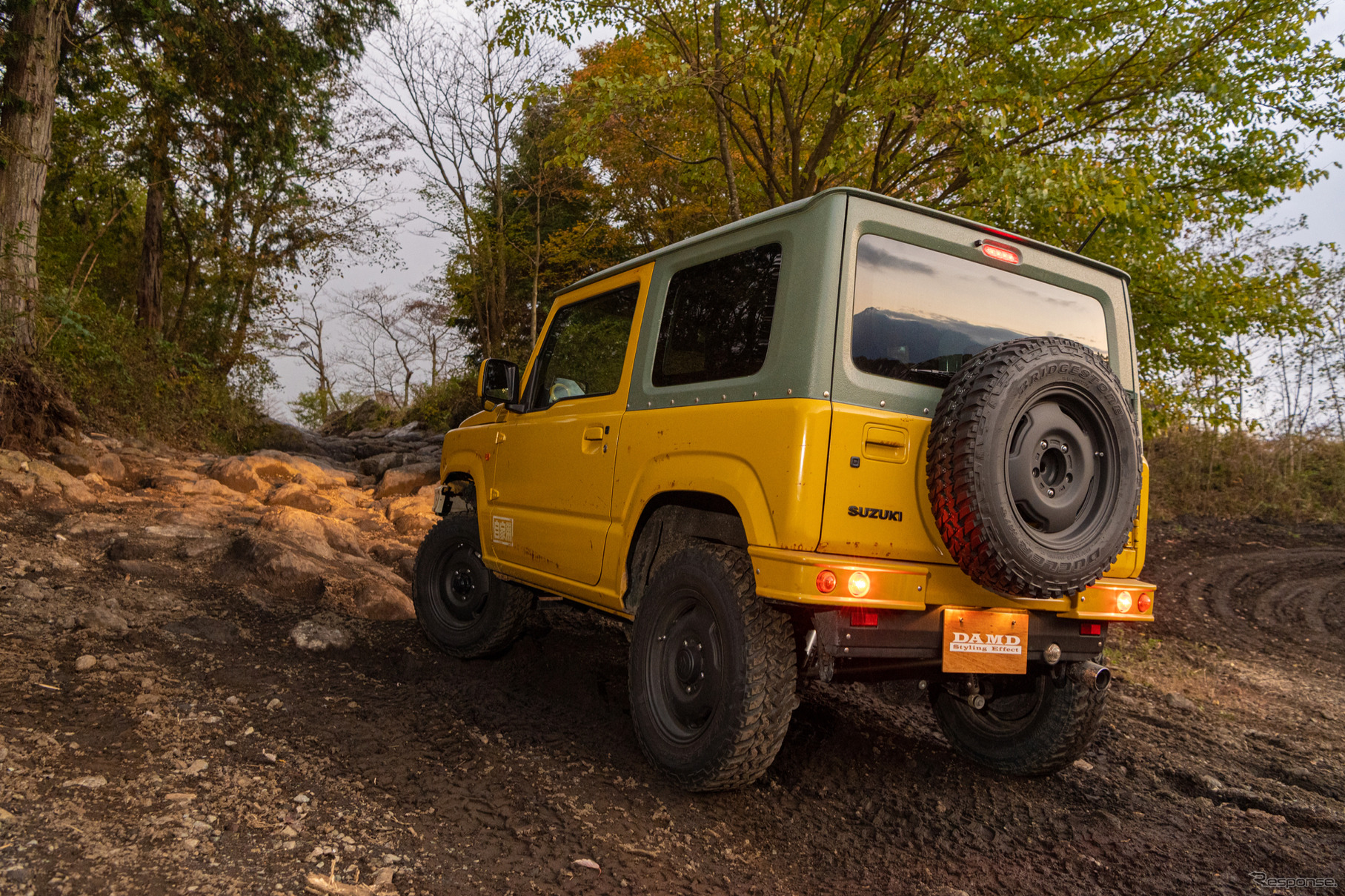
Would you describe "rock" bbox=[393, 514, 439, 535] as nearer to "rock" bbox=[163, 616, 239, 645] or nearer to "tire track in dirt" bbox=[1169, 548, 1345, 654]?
"rock" bbox=[163, 616, 239, 645]

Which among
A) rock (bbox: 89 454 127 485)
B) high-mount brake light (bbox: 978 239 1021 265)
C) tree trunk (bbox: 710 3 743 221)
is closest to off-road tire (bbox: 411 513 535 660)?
high-mount brake light (bbox: 978 239 1021 265)

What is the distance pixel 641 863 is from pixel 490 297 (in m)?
23.0

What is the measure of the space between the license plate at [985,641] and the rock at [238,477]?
32.3ft

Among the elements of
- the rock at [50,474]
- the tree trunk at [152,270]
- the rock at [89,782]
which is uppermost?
the tree trunk at [152,270]

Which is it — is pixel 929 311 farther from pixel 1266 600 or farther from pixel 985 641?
pixel 1266 600

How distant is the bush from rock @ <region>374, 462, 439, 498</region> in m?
12.3

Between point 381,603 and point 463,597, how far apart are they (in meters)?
0.91

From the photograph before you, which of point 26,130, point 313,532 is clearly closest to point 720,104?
point 313,532

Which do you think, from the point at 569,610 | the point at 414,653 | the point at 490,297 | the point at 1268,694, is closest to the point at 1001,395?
the point at 414,653

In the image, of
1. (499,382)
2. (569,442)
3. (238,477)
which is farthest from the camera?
(238,477)

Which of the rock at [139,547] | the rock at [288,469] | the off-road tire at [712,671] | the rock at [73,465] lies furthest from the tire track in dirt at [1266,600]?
the rock at [73,465]

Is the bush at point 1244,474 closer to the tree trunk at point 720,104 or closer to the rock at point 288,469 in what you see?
the tree trunk at point 720,104

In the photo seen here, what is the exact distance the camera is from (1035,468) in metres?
2.73

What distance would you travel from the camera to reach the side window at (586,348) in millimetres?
3939
